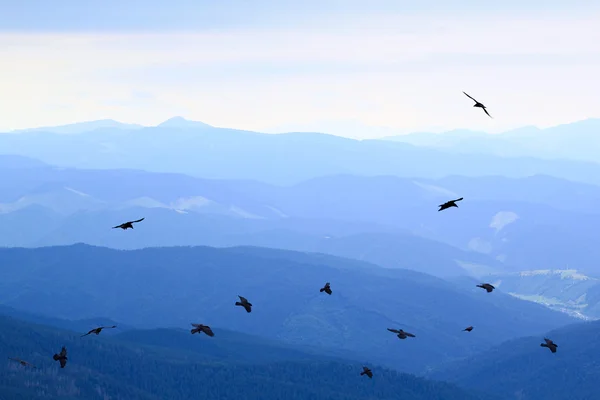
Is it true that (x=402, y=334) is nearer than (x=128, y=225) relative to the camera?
No

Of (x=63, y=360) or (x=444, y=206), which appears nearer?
(x=444, y=206)

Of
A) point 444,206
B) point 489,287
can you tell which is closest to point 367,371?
point 489,287

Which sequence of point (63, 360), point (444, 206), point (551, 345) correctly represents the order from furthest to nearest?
point (551, 345)
point (63, 360)
point (444, 206)

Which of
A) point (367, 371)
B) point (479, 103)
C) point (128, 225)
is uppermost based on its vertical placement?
point (479, 103)

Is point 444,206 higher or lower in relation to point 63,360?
higher

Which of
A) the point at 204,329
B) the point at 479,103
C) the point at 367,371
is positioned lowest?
the point at 367,371

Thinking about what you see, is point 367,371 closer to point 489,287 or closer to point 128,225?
point 489,287

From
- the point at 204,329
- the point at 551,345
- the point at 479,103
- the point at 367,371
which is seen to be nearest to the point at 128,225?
the point at 204,329

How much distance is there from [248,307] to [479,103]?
17.2 meters

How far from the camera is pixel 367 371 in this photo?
61469 millimetres

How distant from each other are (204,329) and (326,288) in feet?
33.9

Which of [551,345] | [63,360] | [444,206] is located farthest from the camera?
[551,345]

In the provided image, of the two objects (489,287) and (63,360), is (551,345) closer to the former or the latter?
(489,287)

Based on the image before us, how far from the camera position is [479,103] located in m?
55.9
